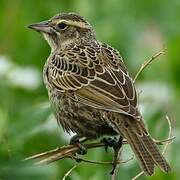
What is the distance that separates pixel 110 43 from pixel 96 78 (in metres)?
3.45

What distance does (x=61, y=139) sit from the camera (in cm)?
626

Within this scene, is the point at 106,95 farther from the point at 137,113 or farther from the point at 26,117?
the point at 26,117

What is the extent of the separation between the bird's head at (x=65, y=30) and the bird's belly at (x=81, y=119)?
77 cm

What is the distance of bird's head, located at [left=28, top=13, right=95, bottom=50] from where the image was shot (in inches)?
222

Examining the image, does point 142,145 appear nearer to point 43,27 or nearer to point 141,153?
point 141,153

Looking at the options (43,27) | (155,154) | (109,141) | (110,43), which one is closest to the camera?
(155,154)

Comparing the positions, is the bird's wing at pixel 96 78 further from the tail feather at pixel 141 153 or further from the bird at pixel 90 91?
the tail feather at pixel 141 153

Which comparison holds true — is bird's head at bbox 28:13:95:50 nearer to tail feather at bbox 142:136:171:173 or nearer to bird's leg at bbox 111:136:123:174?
bird's leg at bbox 111:136:123:174

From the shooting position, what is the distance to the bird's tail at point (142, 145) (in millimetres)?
4098

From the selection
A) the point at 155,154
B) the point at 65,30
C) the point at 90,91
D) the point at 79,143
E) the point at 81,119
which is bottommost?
the point at 155,154

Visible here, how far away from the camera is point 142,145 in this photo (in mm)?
4355

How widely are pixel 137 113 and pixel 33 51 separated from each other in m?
4.21

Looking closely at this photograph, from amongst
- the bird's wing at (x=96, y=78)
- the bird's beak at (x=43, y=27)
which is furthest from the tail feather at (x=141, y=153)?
the bird's beak at (x=43, y=27)

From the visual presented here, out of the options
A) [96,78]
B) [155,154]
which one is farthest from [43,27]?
[155,154]
